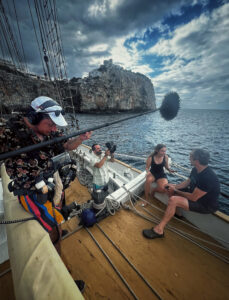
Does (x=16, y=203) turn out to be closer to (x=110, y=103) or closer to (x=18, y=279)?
(x=18, y=279)

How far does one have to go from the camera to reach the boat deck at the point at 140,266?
162 cm

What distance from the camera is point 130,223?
255 cm

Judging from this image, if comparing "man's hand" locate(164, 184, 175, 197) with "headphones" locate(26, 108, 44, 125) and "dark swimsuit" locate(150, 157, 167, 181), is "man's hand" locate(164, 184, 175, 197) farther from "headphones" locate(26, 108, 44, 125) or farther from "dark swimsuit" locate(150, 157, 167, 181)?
"headphones" locate(26, 108, 44, 125)

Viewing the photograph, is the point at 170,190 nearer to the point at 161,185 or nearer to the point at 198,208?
the point at 161,185

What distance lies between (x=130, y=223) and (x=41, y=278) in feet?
6.55

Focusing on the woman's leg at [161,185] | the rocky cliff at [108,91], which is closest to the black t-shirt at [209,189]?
the woman's leg at [161,185]

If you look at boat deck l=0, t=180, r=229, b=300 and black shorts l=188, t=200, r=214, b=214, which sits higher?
black shorts l=188, t=200, r=214, b=214

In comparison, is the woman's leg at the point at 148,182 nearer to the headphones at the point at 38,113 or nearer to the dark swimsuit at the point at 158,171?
the dark swimsuit at the point at 158,171

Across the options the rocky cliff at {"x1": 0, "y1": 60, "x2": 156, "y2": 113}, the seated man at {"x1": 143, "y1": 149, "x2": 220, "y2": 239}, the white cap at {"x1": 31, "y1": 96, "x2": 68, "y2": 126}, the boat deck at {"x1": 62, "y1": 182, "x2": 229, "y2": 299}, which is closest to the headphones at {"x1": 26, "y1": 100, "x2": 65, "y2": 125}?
the white cap at {"x1": 31, "y1": 96, "x2": 68, "y2": 126}

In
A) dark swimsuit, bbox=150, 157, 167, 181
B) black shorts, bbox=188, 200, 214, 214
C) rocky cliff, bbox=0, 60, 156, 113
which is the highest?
rocky cliff, bbox=0, 60, 156, 113

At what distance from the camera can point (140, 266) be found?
6.16 ft

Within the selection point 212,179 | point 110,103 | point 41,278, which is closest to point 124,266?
point 41,278

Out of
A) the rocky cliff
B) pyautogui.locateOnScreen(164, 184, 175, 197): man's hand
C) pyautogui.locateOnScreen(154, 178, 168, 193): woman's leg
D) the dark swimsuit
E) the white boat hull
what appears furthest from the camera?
the rocky cliff

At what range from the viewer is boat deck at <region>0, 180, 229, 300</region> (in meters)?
1.62
